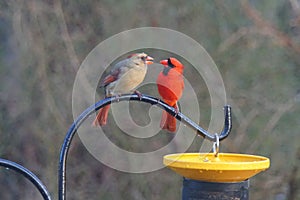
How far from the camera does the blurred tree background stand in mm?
3592

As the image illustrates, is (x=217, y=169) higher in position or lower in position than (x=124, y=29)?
lower

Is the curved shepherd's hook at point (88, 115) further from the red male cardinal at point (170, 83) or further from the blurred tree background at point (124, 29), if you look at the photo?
the blurred tree background at point (124, 29)

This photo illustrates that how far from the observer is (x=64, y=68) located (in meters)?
3.91

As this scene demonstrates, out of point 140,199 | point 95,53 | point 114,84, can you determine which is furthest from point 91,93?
point 114,84

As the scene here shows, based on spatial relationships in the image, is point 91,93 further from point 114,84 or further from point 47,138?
point 114,84

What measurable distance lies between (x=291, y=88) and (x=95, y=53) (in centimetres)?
128

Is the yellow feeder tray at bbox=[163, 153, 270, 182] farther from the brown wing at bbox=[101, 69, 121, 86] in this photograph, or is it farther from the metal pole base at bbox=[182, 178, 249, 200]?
the brown wing at bbox=[101, 69, 121, 86]

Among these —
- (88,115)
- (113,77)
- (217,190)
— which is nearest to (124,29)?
(113,77)

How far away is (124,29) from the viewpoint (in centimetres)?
379

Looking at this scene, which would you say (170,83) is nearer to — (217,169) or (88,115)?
(88,115)

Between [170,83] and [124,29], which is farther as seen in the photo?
[124,29]

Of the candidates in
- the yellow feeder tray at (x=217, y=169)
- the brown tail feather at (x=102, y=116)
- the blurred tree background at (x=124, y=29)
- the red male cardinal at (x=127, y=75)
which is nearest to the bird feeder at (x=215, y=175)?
the yellow feeder tray at (x=217, y=169)

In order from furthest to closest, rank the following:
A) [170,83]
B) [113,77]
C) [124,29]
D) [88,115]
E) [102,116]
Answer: [124,29], [113,77], [170,83], [102,116], [88,115]

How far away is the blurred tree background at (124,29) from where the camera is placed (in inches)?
141
